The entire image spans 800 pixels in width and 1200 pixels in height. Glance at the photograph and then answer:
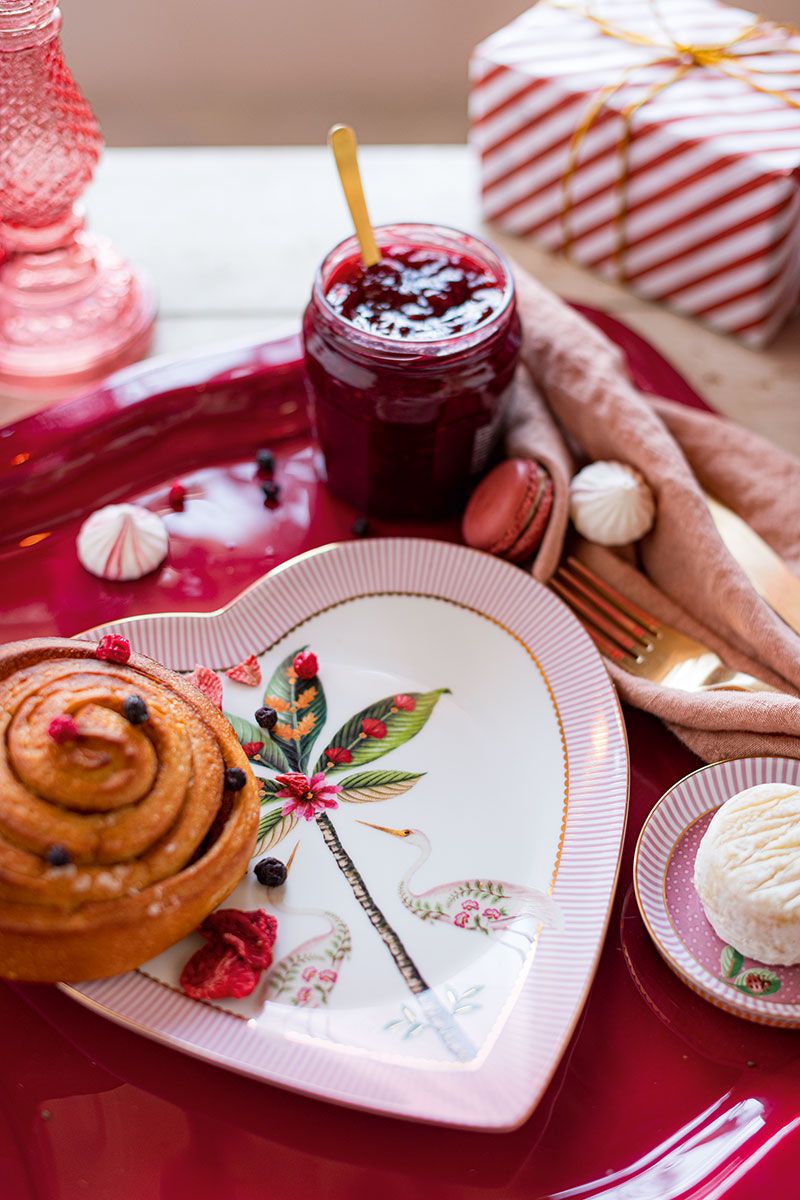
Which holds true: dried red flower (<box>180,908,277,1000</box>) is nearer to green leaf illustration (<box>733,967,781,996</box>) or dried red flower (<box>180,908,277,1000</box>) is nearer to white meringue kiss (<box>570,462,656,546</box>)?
green leaf illustration (<box>733,967,781,996</box>)

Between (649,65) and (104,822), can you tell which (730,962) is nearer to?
(104,822)

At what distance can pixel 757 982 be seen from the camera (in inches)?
49.8

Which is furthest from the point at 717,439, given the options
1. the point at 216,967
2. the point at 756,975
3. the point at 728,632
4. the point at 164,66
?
the point at 164,66

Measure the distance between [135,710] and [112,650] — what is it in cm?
12

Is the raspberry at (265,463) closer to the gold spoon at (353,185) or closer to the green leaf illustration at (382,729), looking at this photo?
the gold spoon at (353,185)

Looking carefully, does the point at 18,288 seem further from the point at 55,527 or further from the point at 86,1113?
the point at 86,1113

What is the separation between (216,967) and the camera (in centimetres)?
124

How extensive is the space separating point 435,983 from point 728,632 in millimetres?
622

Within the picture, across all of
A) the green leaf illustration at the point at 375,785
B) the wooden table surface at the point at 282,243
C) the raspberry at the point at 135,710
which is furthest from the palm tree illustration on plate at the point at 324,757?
the wooden table surface at the point at 282,243

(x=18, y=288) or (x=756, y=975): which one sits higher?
(x=18, y=288)

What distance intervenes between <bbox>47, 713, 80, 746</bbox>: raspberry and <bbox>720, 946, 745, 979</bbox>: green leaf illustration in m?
0.73

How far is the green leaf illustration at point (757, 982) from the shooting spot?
1.26 meters

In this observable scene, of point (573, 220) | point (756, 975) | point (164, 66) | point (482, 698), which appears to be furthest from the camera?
point (164, 66)

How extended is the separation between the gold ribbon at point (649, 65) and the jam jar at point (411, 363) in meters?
0.44
